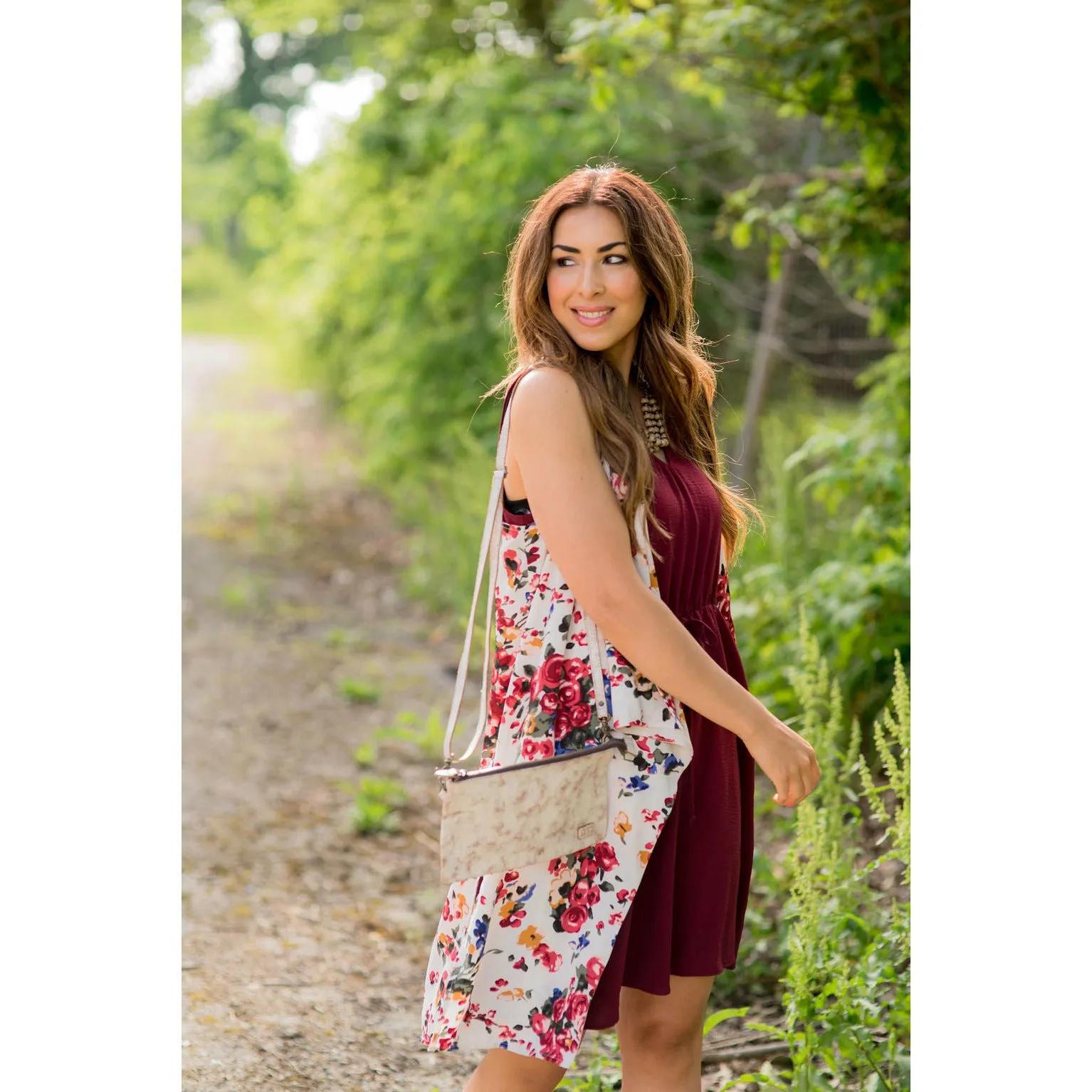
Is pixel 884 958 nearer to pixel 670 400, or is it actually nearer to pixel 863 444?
pixel 670 400

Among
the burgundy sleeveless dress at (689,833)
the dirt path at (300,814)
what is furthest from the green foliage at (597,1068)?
the burgundy sleeveless dress at (689,833)

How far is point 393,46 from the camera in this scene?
8359 millimetres

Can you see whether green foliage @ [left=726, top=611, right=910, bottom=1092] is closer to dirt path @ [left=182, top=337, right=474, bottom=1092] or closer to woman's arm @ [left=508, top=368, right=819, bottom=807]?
woman's arm @ [left=508, top=368, right=819, bottom=807]

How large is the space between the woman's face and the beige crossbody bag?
0.17 meters

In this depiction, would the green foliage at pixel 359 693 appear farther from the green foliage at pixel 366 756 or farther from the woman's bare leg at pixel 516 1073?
the woman's bare leg at pixel 516 1073

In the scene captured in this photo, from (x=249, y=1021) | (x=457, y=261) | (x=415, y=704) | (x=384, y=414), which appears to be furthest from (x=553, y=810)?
(x=384, y=414)

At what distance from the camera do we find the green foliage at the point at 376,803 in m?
4.05

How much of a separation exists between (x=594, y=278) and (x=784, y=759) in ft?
2.31

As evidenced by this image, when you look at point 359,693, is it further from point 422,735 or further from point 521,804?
point 521,804

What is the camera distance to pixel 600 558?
1.56m

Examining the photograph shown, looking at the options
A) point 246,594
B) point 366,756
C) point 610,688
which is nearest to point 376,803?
point 366,756

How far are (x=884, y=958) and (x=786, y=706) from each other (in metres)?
1.51


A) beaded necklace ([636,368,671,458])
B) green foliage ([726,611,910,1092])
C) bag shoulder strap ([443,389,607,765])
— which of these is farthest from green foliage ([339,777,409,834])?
beaded necklace ([636,368,671,458])

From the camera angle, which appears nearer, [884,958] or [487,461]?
[884,958]
